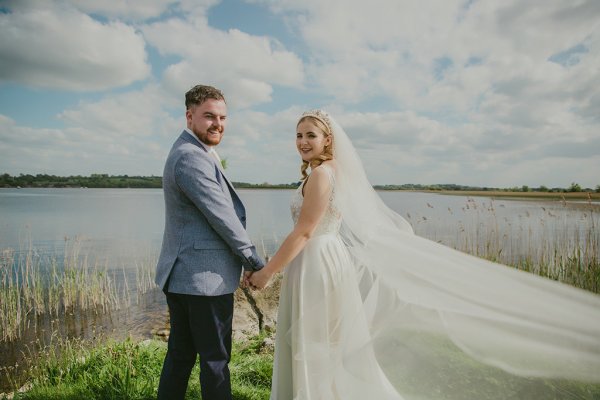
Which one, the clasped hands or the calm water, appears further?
the calm water

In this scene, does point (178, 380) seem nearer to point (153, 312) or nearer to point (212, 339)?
point (212, 339)

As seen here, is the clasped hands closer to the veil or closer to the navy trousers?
the navy trousers

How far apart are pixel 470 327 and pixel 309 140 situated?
167 cm

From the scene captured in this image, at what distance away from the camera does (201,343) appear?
2.50 m

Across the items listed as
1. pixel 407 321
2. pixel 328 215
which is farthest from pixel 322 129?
pixel 407 321

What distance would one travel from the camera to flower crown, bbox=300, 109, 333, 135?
9.69ft

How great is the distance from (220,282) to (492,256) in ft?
25.3

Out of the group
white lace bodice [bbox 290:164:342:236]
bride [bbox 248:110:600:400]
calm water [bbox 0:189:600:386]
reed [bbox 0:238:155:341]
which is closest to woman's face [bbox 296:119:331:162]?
bride [bbox 248:110:600:400]

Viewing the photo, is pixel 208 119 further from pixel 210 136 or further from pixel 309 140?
pixel 309 140

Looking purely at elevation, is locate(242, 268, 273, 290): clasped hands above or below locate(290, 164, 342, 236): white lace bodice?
below

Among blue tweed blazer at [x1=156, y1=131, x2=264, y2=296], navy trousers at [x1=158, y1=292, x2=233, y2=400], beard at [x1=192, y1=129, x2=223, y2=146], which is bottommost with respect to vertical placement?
navy trousers at [x1=158, y1=292, x2=233, y2=400]

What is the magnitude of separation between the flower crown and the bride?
23 mm

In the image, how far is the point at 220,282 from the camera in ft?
8.23

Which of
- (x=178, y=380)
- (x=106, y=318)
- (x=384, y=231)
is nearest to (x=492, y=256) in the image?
(x=384, y=231)
